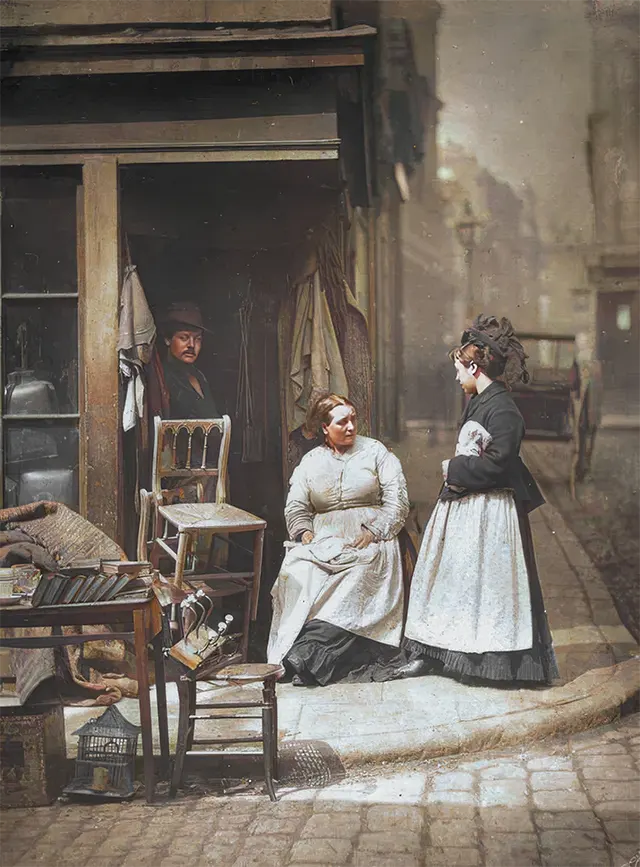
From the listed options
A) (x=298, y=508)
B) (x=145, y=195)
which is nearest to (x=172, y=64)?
(x=145, y=195)

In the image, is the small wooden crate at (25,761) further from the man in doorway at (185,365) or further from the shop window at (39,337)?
the man in doorway at (185,365)

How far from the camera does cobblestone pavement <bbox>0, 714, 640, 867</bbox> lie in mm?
2740

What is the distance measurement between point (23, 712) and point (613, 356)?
2417mm

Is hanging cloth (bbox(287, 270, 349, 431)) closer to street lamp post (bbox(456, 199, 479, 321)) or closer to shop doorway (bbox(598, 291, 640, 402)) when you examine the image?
street lamp post (bbox(456, 199, 479, 321))

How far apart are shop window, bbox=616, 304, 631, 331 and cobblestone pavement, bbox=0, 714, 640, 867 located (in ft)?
5.13

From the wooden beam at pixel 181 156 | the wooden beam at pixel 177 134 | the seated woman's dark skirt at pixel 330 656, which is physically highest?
the wooden beam at pixel 177 134

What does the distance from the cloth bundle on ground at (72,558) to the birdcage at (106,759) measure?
33cm

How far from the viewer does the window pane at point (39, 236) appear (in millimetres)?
3787

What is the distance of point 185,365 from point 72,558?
2.75 ft

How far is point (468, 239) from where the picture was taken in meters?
3.85

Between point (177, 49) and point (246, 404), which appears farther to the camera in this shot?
point (246, 404)

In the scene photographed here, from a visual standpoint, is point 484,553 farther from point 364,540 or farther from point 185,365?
point 185,365

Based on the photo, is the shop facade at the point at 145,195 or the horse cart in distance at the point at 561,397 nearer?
the shop facade at the point at 145,195

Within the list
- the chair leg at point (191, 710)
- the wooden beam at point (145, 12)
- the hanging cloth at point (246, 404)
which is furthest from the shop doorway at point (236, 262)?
the chair leg at point (191, 710)
